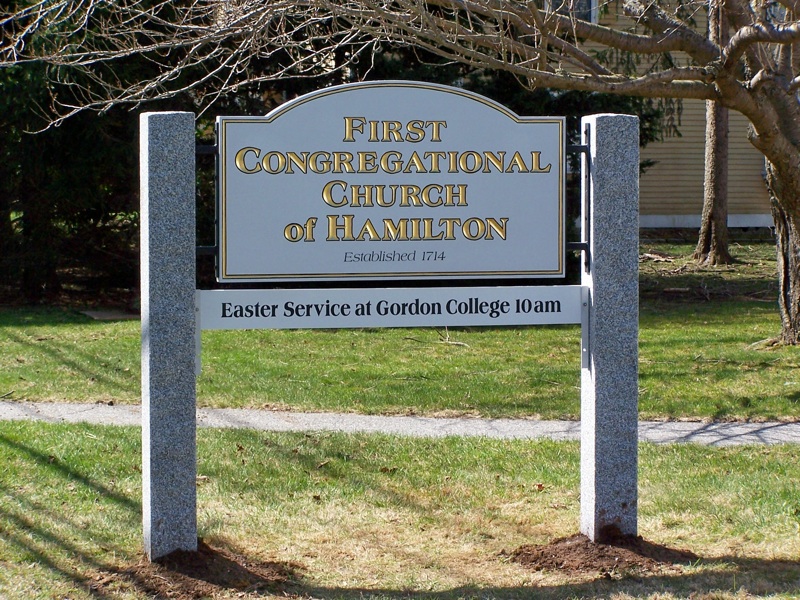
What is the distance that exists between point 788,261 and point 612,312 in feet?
21.5

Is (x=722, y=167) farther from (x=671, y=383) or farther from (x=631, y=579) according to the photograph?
(x=631, y=579)

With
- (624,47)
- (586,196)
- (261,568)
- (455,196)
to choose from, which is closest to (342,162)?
(455,196)

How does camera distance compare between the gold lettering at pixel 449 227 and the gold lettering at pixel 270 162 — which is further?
the gold lettering at pixel 449 227

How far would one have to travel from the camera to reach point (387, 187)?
5.00m

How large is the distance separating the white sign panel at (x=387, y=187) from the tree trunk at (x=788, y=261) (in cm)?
593

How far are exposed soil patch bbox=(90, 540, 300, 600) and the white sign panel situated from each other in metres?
1.40

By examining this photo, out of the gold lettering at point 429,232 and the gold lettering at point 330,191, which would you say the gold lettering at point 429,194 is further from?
the gold lettering at point 330,191

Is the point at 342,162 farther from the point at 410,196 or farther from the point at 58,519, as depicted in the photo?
the point at 58,519

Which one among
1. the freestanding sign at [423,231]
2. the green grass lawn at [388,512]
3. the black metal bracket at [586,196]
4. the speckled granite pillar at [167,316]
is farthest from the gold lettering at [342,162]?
the green grass lawn at [388,512]

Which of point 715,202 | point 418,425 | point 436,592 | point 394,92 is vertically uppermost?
point 715,202

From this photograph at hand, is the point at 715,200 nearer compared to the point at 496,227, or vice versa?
the point at 496,227

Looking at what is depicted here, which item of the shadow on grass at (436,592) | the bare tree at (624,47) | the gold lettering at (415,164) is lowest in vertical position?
the shadow on grass at (436,592)

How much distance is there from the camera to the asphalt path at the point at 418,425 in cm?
747

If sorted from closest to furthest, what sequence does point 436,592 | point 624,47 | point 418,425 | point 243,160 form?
point 436,592 → point 243,160 → point 418,425 → point 624,47
